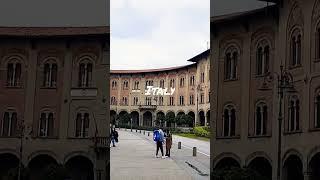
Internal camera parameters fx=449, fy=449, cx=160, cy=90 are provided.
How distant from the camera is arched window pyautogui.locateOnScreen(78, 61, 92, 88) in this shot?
3.15 metres

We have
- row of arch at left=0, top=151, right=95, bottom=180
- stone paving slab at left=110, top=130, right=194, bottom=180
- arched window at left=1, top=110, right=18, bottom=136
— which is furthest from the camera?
arched window at left=1, top=110, right=18, bottom=136

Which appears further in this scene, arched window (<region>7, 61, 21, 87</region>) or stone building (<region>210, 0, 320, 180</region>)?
arched window (<region>7, 61, 21, 87</region>)

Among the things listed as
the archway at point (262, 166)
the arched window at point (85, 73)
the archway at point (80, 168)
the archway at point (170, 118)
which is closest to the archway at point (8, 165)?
the archway at point (80, 168)

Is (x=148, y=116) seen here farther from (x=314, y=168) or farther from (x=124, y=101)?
(x=314, y=168)

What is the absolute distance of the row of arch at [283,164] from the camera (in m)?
2.96

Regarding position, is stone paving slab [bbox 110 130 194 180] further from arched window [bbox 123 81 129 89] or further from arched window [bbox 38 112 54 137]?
arched window [bbox 38 112 54 137]

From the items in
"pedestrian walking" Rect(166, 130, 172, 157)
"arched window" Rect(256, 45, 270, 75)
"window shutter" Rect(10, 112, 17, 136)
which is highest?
"arched window" Rect(256, 45, 270, 75)

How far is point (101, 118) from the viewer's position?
124 inches

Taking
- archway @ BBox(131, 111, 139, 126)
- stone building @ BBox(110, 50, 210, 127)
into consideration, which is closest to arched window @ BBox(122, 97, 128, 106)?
stone building @ BBox(110, 50, 210, 127)

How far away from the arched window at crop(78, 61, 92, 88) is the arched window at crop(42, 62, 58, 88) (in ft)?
0.58

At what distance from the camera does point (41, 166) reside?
3.05m

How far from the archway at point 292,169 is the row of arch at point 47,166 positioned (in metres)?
1.31

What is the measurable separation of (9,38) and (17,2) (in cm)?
37

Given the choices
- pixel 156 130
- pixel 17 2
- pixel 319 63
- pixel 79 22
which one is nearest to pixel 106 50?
pixel 79 22
